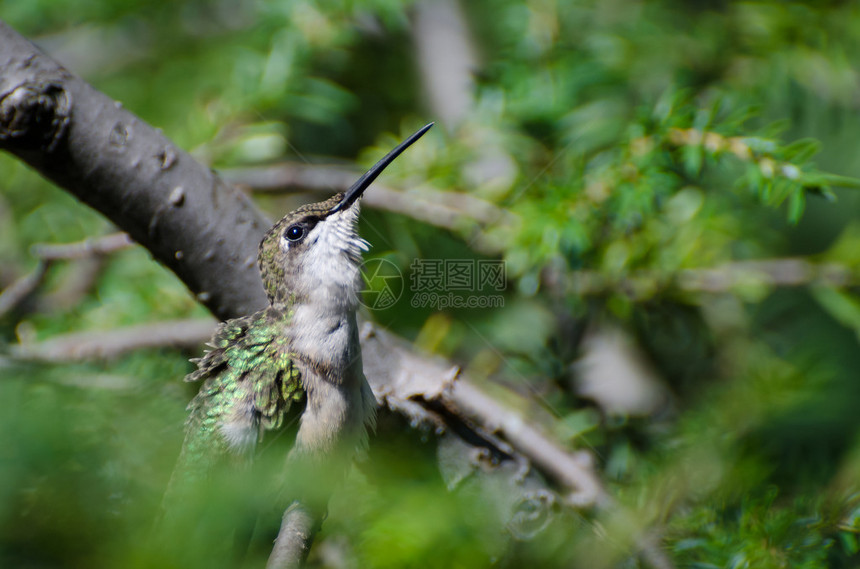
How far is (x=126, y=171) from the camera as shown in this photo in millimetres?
961

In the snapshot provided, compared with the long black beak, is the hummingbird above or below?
below

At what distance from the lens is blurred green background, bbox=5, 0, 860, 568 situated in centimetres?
65

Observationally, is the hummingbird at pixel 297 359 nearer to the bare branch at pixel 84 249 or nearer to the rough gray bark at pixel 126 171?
the rough gray bark at pixel 126 171

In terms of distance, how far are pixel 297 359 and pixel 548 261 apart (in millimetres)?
494

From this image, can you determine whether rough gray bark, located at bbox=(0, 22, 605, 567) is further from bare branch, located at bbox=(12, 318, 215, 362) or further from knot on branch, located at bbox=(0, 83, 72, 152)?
bare branch, located at bbox=(12, 318, 215, 362)

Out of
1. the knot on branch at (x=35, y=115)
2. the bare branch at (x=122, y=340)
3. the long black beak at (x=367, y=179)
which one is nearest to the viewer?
the knot on branch at (x=35, y=115)

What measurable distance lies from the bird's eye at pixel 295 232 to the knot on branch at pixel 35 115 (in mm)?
344

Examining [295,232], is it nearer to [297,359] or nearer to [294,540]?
[297,359]

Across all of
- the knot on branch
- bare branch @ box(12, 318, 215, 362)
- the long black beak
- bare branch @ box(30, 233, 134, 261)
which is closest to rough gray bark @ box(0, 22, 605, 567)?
the knot on branch

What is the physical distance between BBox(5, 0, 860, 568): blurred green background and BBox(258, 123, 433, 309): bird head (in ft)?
0.58

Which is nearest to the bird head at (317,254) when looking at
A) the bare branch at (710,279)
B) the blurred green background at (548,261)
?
the blurred green background at (548,261)

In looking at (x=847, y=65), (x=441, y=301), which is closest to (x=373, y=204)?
(x=441, y=301)

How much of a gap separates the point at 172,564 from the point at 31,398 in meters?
0.27

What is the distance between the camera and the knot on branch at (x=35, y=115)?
0.88m
